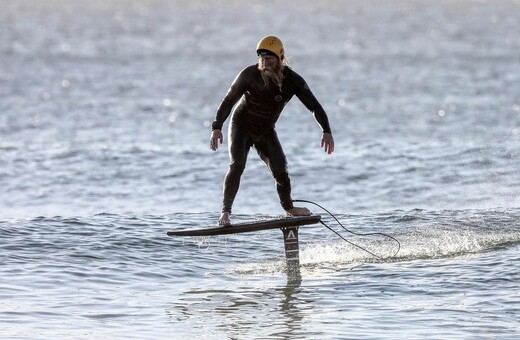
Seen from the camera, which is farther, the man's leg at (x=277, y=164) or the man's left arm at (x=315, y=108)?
the man's leg at (x=277, y=164)

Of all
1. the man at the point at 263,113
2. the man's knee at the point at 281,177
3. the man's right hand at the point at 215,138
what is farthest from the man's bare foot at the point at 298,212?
the man's right hand at the point at 215,138

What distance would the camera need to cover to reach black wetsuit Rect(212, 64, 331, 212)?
14953mm

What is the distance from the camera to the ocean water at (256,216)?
13.6m

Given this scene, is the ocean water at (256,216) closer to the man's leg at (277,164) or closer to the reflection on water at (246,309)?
the reflection on water at (246,309)

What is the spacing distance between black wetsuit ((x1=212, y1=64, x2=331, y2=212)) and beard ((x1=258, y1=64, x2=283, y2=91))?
0.19 ft

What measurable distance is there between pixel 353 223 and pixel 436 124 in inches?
709

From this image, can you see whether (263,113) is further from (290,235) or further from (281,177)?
(290,235)

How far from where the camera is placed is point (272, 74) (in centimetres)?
1481

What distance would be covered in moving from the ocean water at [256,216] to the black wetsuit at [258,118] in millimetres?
1235

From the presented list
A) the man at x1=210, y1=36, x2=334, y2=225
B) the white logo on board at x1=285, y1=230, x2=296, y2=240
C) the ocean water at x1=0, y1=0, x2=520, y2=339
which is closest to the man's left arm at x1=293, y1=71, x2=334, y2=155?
the man at x1=210, y1=36, x2=334, y2=225

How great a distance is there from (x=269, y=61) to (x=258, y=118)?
86 centimetres

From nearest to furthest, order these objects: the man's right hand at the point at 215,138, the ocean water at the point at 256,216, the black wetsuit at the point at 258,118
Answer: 1. the ocean water at the point at 256,216
2. the man's right hand at the point at 215,138
3. the black wetsuit at the point at 258,118

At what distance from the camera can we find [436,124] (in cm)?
3647

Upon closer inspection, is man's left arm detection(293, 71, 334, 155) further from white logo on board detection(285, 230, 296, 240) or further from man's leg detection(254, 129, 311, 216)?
white logo on board detection(285, 230, 296, 240)
